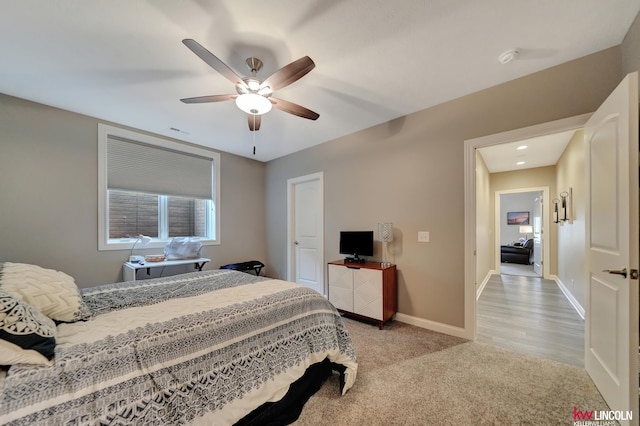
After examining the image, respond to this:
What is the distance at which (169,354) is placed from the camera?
42.8 inches

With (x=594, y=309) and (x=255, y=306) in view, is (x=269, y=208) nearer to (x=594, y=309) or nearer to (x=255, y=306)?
(x=255, y=306)

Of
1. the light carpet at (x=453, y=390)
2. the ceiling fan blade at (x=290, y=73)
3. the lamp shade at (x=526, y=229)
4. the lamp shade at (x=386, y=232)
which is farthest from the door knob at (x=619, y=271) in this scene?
the lamp shade at (x=526, y=229)

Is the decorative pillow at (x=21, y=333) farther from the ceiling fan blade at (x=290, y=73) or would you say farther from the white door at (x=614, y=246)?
the white door at (x=614, y=246)

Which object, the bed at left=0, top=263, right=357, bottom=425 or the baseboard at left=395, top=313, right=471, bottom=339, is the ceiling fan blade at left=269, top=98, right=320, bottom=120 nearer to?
the bed at left=0, top=263, right=357, bottom=425

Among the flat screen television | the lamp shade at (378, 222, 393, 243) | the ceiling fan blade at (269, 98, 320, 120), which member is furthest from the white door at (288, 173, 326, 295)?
the ceiling fan blade at (269, 98, 320, 120)

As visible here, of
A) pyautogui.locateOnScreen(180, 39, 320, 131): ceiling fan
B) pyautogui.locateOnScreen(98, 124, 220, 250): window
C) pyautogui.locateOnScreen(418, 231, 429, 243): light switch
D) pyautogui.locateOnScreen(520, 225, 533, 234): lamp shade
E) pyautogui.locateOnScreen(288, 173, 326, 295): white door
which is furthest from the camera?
pyautogui.locateOnScreen(520, 225, 533, 234): lamp shade

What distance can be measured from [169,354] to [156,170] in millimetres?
3281

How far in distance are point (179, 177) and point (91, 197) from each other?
1086 millimetres

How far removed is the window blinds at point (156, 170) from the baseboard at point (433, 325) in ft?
11.7

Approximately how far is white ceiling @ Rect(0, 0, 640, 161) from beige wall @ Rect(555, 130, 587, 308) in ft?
7.22

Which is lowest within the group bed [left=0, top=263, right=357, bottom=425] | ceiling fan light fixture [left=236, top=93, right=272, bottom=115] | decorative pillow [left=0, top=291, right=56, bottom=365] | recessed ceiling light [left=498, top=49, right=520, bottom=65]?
bed [left=0, top=263, right=357, bottom=425]

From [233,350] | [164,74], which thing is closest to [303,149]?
[164,74]

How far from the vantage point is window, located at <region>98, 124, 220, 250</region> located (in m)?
3.14

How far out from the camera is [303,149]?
4234 mm
